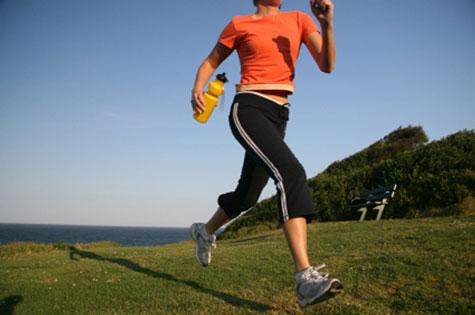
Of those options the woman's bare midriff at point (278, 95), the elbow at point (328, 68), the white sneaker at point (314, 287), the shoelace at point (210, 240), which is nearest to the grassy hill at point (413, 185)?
the shoelace at point (210, 240)

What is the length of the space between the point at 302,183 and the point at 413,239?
5.07m

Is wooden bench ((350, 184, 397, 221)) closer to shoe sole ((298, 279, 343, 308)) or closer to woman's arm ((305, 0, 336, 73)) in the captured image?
woman's arm ((305, 0, 336, 73))

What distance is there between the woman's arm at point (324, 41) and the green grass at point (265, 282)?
241 cm

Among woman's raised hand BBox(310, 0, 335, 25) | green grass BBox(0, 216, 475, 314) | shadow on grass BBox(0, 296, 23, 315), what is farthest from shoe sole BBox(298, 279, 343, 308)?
shadow on grass BBox(0, 296, 23, 315)

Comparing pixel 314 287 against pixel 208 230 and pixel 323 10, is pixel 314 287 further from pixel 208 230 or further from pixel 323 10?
pixel 323 10

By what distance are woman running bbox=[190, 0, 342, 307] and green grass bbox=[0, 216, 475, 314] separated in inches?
45.5

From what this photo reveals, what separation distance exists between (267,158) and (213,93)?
964 millimetres

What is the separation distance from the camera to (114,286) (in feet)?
18.9

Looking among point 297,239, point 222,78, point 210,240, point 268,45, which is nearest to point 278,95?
point 268,45

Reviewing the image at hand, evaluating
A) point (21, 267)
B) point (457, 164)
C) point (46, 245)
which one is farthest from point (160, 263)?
point (457, 164)

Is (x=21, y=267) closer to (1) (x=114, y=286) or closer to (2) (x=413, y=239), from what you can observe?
(1) (x=114, y=286)

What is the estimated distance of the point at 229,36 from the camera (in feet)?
12.5

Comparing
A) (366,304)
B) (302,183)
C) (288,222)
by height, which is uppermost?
(302,183)

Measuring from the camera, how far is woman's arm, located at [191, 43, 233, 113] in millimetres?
3695
